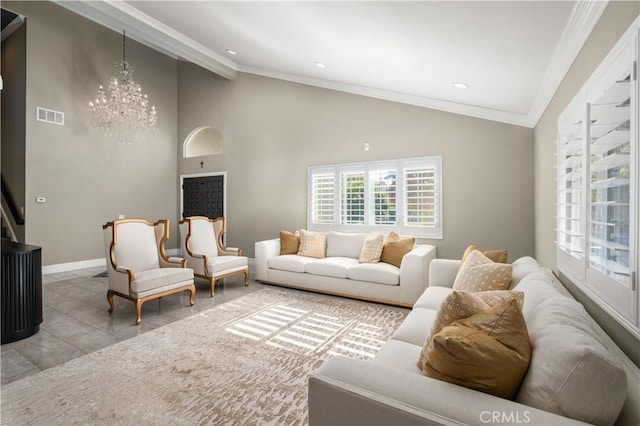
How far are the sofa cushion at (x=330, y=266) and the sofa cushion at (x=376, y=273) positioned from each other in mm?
113

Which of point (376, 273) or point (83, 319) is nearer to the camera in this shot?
point (83, 319)

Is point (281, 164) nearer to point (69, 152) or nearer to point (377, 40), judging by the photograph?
point (377, 40)

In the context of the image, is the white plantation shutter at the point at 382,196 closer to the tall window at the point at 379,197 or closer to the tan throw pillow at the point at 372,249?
the tall window at the point at 379,197

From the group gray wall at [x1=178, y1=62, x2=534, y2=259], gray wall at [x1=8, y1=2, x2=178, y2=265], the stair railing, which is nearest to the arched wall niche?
gray wall at [x1=178, y1=62, x2=534, y2=259]

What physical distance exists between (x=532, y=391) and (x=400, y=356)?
0.72 metres

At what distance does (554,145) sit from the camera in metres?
2.71

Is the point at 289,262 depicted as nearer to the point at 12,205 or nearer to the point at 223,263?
the point at 223,263

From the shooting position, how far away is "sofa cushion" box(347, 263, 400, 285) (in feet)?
12.4

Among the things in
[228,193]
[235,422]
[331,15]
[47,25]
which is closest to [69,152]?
[47,25]

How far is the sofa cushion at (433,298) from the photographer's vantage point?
8.10 feet

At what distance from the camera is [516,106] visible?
3549 millimetres

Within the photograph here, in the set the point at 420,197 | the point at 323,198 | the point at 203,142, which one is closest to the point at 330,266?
the point at 323,198

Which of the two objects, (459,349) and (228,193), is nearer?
(459,349)

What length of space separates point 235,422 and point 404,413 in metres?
1.20
